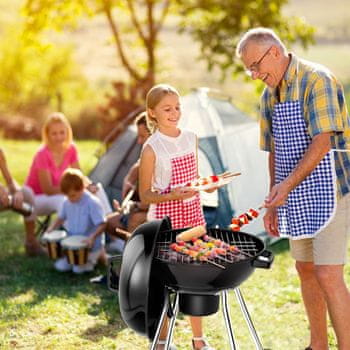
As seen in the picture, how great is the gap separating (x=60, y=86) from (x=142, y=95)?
7.16 metres

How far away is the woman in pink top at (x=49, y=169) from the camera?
6.30 m

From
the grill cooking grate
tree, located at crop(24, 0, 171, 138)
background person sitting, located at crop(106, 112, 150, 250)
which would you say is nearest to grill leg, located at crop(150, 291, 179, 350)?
the grill cooking grate

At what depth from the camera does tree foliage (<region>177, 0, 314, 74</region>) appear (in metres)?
10.5

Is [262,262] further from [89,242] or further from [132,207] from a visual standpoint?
[89,242]

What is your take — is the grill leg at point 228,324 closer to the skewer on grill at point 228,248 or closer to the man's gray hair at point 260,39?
the skewer on grill at point 228,248

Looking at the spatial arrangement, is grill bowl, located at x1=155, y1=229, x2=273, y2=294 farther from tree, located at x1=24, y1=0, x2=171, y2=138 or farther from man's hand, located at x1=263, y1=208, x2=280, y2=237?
tree, located at x1=24, y1=0, x2=171, y2=138

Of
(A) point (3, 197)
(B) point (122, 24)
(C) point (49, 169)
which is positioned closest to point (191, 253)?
(A) point (3, 197)

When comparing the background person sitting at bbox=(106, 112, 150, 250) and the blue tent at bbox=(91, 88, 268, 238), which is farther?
the blue tent at bbox=(91, 88, 268, 238)

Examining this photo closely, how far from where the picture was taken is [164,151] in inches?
155

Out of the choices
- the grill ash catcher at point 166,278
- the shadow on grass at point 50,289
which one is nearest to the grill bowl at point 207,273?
the grill ash catcher at point 166,278

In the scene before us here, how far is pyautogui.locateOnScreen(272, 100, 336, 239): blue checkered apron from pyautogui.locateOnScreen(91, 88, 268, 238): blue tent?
2.18 metres

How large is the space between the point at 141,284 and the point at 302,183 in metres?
0.97

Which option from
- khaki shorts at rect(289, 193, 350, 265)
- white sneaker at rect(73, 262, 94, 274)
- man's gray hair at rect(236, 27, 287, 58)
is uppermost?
man's gray hair at rect(236, 27, 287, 58)

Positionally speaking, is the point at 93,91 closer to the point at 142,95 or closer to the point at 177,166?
the point at 142,95
